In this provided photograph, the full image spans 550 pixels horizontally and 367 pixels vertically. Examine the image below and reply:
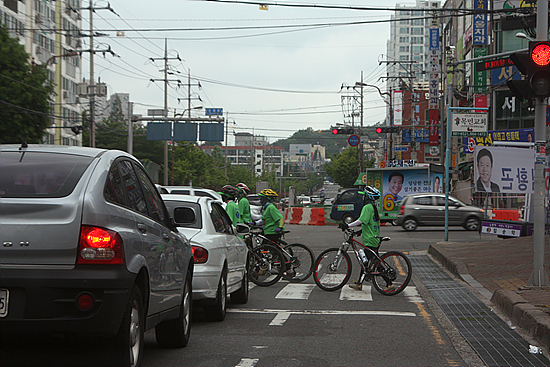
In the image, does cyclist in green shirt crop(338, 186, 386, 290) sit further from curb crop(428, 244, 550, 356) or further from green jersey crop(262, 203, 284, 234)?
curb crop(428, 244, 550, 356)

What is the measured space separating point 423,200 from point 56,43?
38378 millimetres

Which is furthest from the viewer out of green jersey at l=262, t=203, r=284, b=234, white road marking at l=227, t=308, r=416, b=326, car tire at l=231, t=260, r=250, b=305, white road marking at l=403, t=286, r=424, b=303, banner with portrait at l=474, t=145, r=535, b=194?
banner with portrait at l=474, t=145, r=535, b=194

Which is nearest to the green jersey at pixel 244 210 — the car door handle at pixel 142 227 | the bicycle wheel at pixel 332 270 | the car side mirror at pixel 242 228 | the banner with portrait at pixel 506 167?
the bicycle wheel at pixel 332 270

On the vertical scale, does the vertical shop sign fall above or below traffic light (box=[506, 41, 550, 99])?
above

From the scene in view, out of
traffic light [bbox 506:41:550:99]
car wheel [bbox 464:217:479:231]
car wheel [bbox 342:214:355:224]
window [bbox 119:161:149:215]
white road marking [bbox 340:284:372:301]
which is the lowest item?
car wheel [bbox 342:214:355:224]

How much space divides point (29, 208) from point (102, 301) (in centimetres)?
77

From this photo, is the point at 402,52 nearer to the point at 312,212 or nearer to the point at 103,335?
the point at 312,212

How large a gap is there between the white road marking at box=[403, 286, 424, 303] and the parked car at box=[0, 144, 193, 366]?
659 cm

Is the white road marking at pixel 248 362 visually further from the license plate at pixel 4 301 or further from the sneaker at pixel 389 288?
the sneaker at pixel 389 288

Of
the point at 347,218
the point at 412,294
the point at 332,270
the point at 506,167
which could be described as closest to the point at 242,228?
the point at 332,270

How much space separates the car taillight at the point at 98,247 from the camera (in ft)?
14.1

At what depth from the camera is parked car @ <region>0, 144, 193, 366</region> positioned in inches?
167

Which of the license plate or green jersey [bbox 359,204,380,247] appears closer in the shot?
the license plate

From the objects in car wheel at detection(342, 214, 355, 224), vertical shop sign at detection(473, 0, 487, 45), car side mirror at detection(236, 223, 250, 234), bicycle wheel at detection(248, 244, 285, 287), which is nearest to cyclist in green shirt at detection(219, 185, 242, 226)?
bicycle wheel at detection(248, 244, 285, 287)
